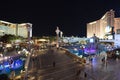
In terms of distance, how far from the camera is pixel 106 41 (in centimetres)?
12262

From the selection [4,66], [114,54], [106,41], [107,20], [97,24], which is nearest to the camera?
[4,66]

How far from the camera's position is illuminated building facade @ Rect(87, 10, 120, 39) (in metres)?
132

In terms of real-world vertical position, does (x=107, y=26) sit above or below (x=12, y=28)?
above

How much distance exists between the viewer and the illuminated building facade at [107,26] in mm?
132300

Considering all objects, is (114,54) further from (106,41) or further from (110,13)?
(110,13)

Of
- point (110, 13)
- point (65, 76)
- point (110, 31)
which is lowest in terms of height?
point (65, 76)

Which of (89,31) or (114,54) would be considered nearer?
(114,54)

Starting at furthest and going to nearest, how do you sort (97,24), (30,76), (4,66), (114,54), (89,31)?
(89,31), (97,24), (114,54), (4,66), (30,76)

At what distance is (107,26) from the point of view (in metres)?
143

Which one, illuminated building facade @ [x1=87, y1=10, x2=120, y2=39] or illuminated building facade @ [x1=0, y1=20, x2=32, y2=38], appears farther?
illuminated building facade @ [x1=87, y1=10, x2=120, y2=39]

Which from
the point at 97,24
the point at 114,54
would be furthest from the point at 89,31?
the point at 114,54

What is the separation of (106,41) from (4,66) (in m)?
104

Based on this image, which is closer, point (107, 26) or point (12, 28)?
point (12, 28)

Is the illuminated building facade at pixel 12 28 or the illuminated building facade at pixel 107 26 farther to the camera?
the illuminated building facade at pixel 107 26
